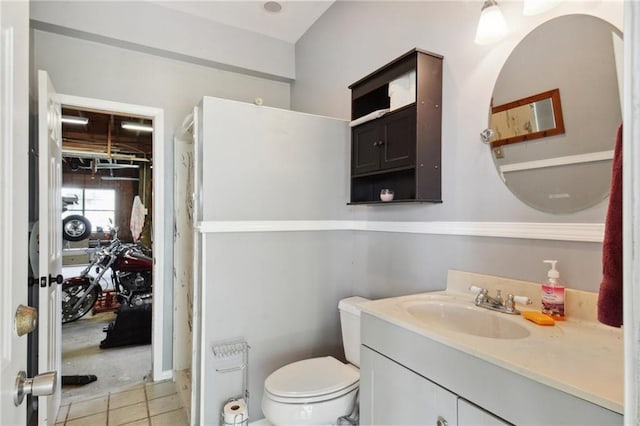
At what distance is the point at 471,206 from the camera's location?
1568mm

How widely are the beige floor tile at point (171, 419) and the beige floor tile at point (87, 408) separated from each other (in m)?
0.42

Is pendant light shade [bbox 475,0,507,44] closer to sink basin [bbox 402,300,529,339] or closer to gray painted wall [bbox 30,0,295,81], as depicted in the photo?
sink basin [bbox 402,300,529,339]

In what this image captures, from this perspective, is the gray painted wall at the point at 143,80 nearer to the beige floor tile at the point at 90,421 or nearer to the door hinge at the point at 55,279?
the beige floor tile at the point at 90,421

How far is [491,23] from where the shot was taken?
138cm

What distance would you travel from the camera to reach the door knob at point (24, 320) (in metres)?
0.63

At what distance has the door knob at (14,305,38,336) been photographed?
0.63 meters

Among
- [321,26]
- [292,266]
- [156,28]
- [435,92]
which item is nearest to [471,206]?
[435,92]

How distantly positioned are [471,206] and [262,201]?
1.13 m

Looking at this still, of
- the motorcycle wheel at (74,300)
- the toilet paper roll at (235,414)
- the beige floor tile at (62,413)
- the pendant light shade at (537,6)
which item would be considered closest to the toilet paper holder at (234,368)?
the toilet paper roll at (235,414)

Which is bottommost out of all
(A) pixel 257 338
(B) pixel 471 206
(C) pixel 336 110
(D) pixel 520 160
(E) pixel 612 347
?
(A) pixel 257 338

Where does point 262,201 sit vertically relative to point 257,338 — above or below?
above

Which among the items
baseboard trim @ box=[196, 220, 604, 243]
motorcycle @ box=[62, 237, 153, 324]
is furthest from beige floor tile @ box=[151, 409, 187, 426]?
motorcycle @ box=[62, 237, 153, 324]

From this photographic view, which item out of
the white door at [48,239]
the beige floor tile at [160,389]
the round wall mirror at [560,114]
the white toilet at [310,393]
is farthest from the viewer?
the beige floor tile at [160,389]

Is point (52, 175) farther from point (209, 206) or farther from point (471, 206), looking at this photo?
point (471, 206)
